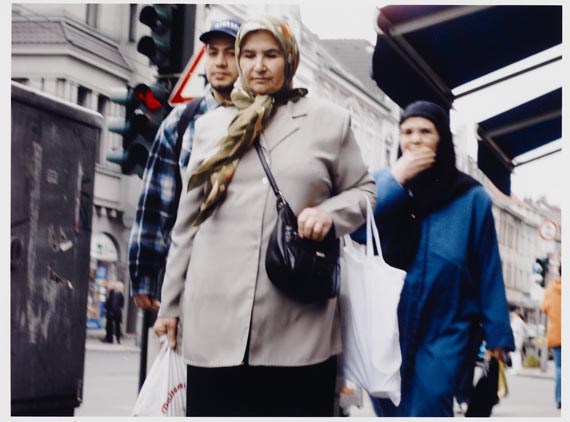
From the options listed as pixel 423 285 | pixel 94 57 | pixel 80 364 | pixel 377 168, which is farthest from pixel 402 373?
pixel 94 57

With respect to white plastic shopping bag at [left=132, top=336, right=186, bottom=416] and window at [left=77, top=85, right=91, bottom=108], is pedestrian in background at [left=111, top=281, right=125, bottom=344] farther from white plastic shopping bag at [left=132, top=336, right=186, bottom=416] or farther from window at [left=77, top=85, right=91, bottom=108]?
white plastic shopping bag at [left=132, top=336, right=186, bottom=416]

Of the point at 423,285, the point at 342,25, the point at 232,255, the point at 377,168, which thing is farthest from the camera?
the point at 342,25

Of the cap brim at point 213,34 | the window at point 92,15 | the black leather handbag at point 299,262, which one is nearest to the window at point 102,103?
the window at point 92,15

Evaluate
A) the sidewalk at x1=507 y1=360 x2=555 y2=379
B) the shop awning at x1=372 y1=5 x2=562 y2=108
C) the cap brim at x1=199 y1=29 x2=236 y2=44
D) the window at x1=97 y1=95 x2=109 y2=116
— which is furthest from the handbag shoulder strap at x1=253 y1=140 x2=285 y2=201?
the window at x1=97 y1=95 x2=109 y2=116

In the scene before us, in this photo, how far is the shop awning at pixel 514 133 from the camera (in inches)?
208

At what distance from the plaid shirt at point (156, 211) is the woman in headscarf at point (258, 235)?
60 cm

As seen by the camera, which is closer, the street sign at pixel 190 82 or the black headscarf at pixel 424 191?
the black headscarf at pixel 424 191

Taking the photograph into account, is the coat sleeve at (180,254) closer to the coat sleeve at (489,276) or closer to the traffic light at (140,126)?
the coat sleeve at (489,276)

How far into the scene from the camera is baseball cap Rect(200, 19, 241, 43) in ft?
14.4

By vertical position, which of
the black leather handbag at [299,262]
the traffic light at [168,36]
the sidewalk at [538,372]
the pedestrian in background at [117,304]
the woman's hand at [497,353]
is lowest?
the sidewalk at [538,372]

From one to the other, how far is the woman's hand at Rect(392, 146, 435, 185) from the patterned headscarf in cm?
73

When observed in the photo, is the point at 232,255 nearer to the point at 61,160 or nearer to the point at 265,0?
the point at 61,160

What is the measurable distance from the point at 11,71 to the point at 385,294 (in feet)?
7.77

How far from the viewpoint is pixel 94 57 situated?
6359mm
